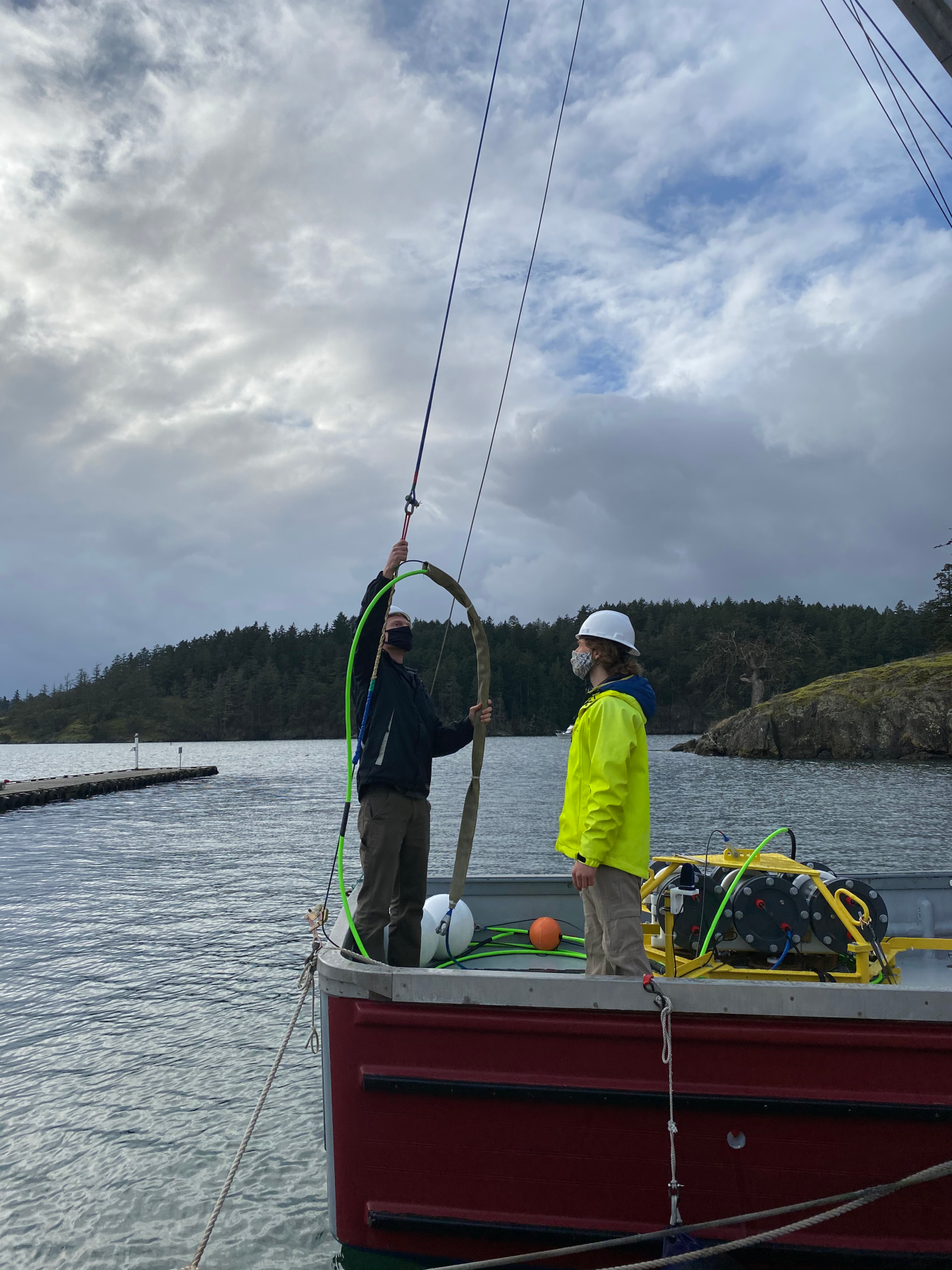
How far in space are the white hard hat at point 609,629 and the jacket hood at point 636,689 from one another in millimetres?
217

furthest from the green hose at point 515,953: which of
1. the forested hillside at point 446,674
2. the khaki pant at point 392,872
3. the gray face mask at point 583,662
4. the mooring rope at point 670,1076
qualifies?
the forested hillside at point 446,674

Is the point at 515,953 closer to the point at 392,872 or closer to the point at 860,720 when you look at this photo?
the point at 392,872

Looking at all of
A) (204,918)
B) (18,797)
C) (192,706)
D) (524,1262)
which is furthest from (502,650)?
(524,1262)

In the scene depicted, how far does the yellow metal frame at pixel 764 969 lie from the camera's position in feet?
14.7

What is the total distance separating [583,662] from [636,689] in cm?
38

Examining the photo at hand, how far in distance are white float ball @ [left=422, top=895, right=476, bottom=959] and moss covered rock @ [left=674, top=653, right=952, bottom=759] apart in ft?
184

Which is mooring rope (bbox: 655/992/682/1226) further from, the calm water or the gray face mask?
the calm water

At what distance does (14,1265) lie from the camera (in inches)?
185

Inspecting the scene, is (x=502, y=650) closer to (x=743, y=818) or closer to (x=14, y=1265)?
(x=743, y=818)

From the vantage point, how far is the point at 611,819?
150 inches

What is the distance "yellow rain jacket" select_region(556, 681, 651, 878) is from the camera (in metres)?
3.79

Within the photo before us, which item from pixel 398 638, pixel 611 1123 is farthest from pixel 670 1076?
pixel 398 638

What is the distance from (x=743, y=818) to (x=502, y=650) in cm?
12188

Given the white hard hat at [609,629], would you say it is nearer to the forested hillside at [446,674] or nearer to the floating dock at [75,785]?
the floating dock at [75,785]
